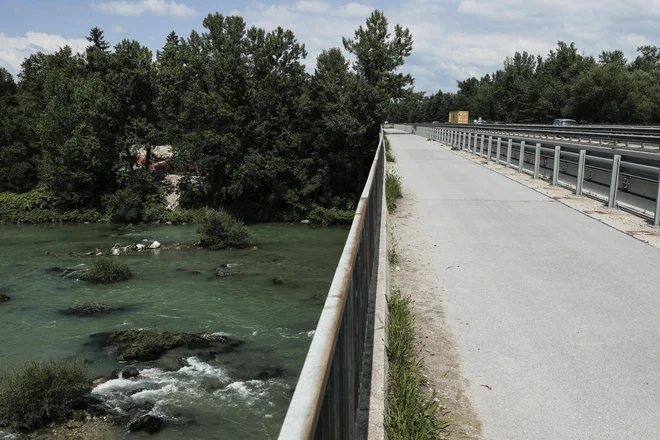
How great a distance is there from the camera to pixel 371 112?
58281 millimetres

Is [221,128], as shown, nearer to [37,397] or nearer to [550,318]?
[37,397]

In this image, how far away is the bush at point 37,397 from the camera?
15461 mm

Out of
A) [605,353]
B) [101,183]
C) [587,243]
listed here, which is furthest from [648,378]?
[101,183]

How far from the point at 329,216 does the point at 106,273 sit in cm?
2669

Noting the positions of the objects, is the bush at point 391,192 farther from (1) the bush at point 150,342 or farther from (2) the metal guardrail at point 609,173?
(1) the bush at point 150,342

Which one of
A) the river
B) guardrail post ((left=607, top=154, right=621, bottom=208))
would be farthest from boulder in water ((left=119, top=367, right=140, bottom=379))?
guardrail post ((left=607, top=154, right=621, bottom=208))

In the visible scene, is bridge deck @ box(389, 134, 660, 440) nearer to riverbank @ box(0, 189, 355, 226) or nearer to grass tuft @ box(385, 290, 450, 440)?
grass tuft @ box(385, 290, 450, 440)

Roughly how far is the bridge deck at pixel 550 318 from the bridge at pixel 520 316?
16 mm

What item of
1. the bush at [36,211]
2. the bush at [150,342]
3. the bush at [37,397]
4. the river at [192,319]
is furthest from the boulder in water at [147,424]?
the bush at [36,211]

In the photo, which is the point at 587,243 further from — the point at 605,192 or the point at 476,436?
the point at 476,436

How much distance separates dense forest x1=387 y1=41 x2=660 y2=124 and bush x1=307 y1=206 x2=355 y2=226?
45.0 ft

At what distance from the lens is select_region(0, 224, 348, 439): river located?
637 inches

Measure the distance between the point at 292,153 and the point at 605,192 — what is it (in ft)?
146

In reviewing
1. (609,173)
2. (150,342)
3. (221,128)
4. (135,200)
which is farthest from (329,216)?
(609,173)
